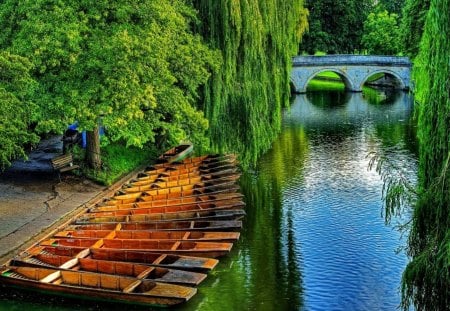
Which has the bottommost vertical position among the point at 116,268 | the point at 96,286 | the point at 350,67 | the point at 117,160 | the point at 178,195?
the point at 96,286

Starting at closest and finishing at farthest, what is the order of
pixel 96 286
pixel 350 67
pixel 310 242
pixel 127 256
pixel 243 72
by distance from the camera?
1. pixel 96 286
2. pixel 127 256
3. pixel 310 242
4. pixel 243 72
5. pixel 350 67

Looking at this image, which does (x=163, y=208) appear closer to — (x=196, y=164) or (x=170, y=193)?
(x=170, y=193)

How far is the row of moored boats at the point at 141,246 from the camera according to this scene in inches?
576

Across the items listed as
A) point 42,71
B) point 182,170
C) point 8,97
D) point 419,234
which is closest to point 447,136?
point 419,234

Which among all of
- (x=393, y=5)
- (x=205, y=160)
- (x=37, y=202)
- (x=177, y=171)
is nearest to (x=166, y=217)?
(x=37, y=202)

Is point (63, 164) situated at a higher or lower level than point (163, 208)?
higher

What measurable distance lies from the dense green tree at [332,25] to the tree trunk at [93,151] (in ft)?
156

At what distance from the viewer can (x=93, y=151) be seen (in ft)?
79.8

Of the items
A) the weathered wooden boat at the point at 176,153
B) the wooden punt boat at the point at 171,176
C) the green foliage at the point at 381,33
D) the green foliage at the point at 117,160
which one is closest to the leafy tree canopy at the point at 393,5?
the green foliage at the point at 381,33

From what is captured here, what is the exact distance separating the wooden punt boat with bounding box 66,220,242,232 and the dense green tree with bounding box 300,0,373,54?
5240 cm

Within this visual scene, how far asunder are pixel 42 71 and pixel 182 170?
6.73m

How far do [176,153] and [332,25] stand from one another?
45094 mm

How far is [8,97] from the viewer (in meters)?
15.7

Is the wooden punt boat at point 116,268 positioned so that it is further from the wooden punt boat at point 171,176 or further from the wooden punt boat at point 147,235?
the wooden punt boat at point 171,176
